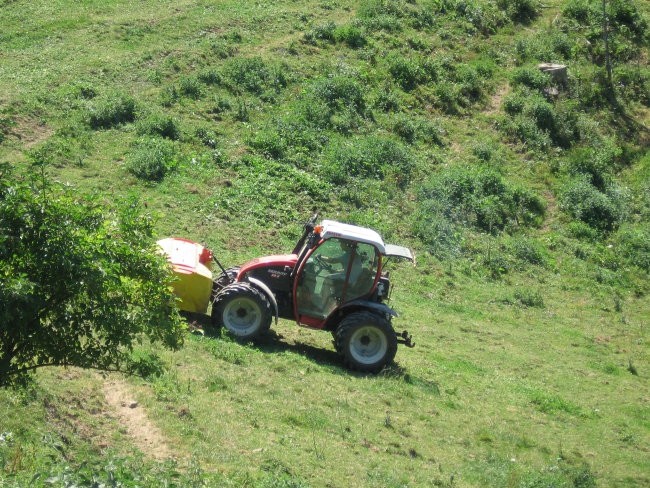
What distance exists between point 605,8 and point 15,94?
2315 centimetres

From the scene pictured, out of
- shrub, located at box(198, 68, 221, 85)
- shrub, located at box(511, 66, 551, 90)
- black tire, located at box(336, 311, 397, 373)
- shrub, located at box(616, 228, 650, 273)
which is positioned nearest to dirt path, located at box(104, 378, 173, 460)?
black tire, located at box(336, 311, 397, 373)

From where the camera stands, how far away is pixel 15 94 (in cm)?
2583

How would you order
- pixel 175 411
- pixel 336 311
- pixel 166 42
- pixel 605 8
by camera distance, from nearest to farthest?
pixel 175 411 < pixel 336 311 < pixel 166 42 < pixel 605 8

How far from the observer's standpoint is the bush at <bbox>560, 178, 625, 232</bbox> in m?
28.8

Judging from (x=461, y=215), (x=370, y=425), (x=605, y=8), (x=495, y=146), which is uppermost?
(x=605, y=8)

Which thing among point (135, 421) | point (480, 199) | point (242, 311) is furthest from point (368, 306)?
point (480, 199)

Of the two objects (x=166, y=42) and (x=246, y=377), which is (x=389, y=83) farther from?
(x=246, y=377)

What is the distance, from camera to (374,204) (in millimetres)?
26109

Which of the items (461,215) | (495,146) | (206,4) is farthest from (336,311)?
(206,4)

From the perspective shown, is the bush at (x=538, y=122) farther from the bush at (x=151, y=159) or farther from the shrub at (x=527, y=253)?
the bush at (x=151, y=159)

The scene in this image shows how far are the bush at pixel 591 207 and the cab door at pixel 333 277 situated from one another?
46.1 ft

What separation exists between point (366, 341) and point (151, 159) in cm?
950

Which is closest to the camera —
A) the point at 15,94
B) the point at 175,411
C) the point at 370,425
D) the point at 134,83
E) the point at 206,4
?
the point at 175,411

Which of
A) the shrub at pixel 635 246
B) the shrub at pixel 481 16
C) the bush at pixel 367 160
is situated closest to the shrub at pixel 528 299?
the shrub at pixel 635 246
